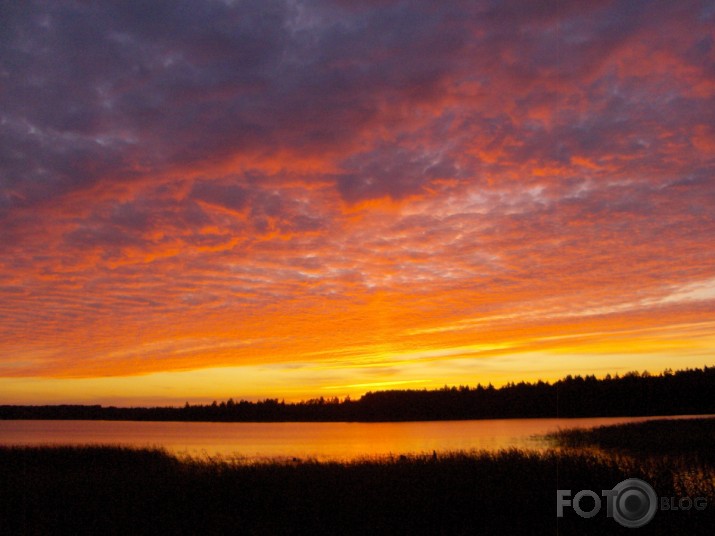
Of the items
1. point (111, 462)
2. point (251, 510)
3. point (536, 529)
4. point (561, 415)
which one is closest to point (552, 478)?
point (536, 529)

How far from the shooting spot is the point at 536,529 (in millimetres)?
14609

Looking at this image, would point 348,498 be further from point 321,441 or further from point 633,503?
point 321,441

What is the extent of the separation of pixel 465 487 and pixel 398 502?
9.47 feet

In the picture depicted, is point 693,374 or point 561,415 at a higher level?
point 693,374

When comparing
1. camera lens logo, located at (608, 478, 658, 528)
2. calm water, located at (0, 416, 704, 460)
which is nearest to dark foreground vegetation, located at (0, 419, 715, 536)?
camera lens logo, located at (608, 478, 658, 528)

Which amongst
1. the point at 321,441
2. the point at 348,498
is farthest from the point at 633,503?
the point at 321,441

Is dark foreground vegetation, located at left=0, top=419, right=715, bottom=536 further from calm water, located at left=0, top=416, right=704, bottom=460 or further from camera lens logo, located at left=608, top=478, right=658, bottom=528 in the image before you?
calm water, located at left=0, top=416, right=704, bottom=460

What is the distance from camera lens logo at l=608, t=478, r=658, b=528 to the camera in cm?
1537

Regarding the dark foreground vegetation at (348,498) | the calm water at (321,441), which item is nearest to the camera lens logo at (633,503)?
the dark foreground vegetation at (348,498)

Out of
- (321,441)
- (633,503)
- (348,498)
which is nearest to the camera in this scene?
(633,503)

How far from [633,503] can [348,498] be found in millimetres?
8627

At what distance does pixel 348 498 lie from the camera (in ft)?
58.3

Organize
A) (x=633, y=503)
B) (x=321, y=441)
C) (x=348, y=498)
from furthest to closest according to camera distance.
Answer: (x=321, y=441) < (x=348, y=498) < (x=633, y=503)

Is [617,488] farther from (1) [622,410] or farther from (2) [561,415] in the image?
(2) [561,415]
